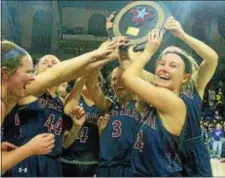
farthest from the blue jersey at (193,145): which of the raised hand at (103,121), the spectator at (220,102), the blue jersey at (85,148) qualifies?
the blue jersey at (85,148)

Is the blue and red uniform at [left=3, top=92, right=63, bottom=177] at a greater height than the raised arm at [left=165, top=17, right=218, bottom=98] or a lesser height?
lesser

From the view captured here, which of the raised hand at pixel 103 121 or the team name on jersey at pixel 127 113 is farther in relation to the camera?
the raised hand at pixel 103 121

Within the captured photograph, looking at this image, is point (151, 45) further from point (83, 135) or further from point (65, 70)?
point (83, 135)

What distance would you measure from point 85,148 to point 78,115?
293 mm

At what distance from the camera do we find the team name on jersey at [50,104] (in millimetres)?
1958

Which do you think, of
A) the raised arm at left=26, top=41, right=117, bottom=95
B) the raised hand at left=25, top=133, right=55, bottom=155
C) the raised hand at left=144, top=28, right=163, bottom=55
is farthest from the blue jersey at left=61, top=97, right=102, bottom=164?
the raised hand at left=25, top=133, right=55, bottom=155

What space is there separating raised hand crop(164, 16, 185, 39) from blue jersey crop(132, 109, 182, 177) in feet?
1.14

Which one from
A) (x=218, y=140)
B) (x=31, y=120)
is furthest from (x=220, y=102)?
(x=31, y=120)

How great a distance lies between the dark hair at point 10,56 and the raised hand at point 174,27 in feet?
2.06

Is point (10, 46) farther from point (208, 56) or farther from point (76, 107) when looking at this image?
point (208, 56)

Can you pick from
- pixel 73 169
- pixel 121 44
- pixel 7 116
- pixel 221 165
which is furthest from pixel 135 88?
pixel 221 165

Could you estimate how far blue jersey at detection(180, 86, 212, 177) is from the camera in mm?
1782

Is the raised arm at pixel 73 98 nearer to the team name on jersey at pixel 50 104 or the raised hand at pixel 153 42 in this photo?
the team name on jersey at pixel 50 104

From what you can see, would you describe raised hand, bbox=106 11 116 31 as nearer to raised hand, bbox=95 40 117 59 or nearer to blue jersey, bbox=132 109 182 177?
raised hand, bbox=95 40 117 59
